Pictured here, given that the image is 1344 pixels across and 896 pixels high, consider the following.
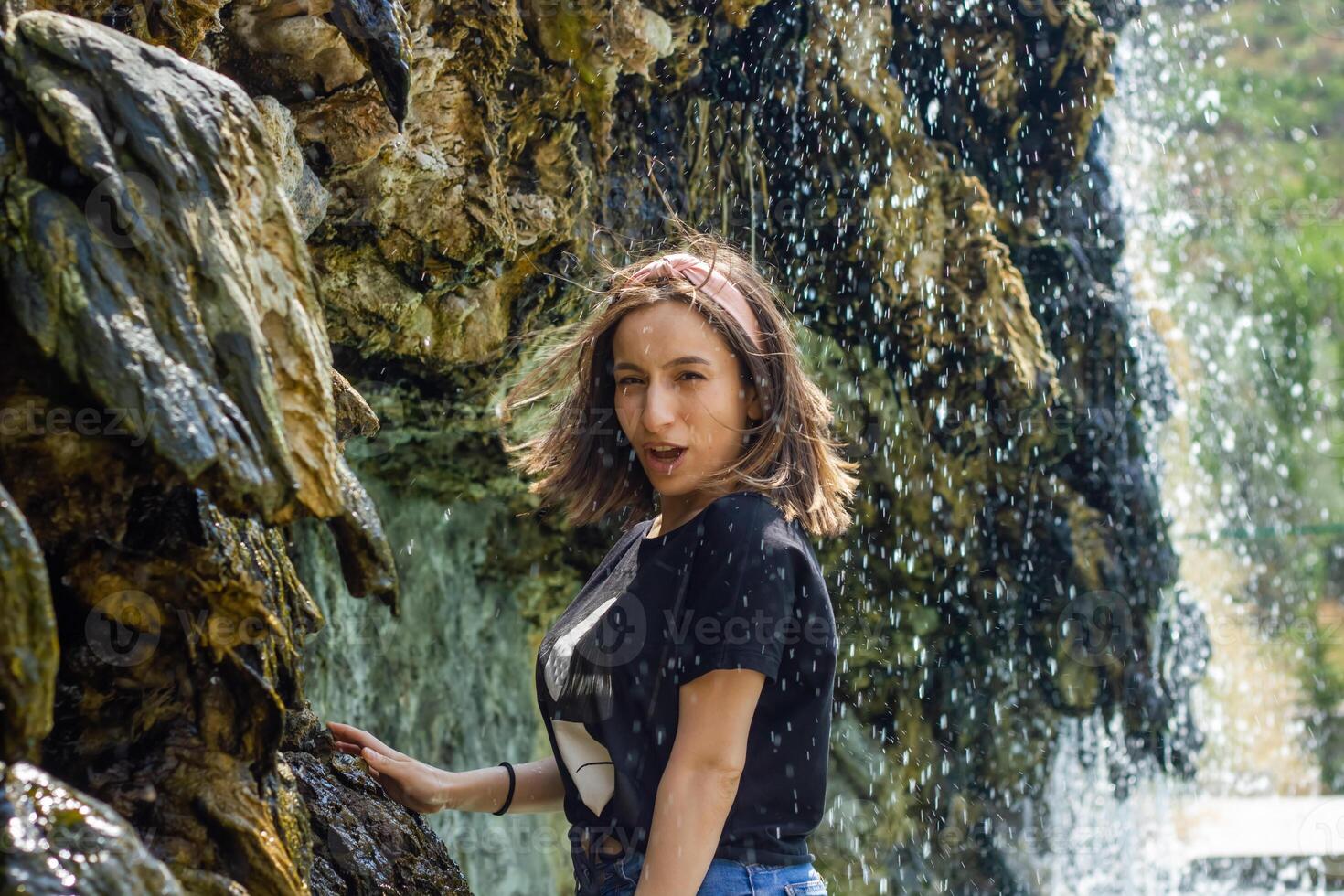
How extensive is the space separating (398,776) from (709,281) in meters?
0.92

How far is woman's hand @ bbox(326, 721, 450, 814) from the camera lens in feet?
6.36

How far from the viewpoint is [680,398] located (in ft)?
6.31

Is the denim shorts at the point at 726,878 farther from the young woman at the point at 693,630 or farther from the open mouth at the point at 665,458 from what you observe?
the open mouth at the point at 665,458

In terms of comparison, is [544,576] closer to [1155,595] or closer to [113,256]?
[1155,595]

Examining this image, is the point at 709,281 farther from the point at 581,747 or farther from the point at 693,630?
the point at 581,747

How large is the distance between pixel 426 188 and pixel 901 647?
2579 mm

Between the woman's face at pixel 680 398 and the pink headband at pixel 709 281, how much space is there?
0.04 metres

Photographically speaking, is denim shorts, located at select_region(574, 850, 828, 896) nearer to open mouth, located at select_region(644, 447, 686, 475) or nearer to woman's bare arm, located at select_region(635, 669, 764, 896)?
woman's bare arm, located at select_region(635, 669, 764, 896)

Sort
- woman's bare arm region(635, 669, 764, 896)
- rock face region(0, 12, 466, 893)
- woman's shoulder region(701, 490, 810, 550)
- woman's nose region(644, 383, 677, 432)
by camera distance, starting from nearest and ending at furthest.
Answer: rock face region(0, 12, 466, 893), woman's bare arm region(635, 669, 764, 896), woman's shoulder region(701, 490, 810, 550), woman's nose region(644, 383, 677, 432)

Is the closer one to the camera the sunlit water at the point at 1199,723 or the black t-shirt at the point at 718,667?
the black t-shirt at the point at 718,667

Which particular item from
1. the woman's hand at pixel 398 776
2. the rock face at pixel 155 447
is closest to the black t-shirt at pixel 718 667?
the woman's hand at pixel 398 776

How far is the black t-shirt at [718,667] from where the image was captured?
1707 millimetres

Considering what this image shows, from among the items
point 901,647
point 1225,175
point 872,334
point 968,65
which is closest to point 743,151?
point 872,334

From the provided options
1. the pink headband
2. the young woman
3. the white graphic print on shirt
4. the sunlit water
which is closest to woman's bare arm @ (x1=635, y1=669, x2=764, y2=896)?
the young woman
